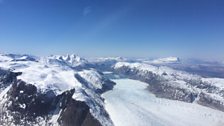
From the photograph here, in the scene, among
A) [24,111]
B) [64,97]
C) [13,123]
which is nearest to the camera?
[13,123]

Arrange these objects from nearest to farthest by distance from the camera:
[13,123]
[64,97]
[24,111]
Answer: [13,123]
[24,111]
[64,97]

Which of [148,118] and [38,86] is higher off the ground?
[38,86]

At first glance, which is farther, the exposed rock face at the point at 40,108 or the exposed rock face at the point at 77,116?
the exposed rock face at the point at 40,108

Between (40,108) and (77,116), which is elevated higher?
(40,108)

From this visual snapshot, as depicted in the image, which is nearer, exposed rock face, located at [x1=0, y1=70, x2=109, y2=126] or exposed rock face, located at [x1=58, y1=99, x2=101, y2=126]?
exposed rock face, located at [x1=58, y1=99, x2=101, y2=126]

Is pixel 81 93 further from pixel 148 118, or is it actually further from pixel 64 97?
pixel 148 118

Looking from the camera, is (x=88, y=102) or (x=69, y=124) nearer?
(x=69, y=124)

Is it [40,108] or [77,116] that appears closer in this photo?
[77,116]

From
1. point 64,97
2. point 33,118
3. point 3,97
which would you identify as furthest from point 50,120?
point 3,97
